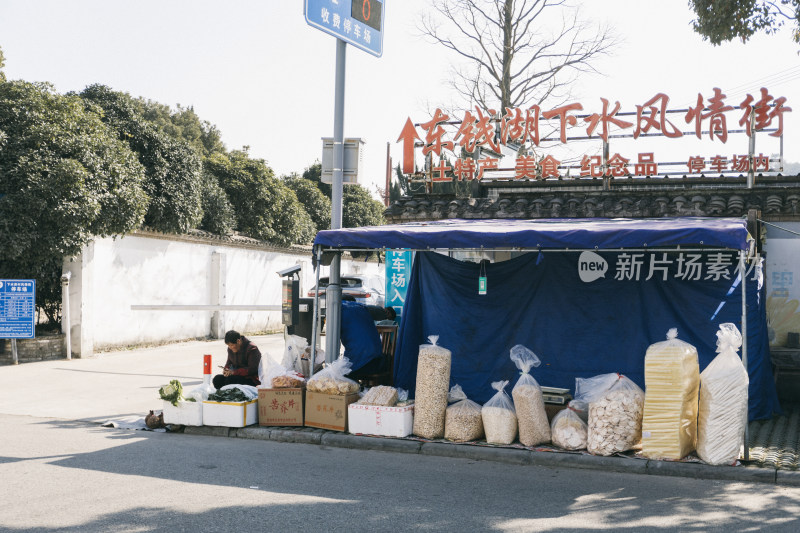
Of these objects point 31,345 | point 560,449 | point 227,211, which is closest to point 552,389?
point 560,449

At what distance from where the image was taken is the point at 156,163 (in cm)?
1864

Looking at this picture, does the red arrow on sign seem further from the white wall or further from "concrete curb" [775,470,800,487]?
"concrete curb" [775,470,800,487]

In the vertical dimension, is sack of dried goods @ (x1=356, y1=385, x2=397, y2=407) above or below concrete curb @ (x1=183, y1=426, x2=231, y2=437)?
above

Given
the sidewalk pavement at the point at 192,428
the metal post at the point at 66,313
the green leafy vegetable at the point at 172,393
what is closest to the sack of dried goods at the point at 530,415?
the sidewalk pavement at the point at 192,428

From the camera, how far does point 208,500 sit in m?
5.93

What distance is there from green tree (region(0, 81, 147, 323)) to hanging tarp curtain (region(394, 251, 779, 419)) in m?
8.13

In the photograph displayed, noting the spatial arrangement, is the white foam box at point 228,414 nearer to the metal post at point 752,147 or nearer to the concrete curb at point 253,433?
the concrete curb at point 253,433

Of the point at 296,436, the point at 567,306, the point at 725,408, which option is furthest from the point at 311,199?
the point at 725,408

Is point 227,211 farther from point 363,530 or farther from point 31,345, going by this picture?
point 363,530

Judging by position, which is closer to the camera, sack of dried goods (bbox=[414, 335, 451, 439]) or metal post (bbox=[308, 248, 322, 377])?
sack of dried goods (bbox=[414, 335, 451, 439])

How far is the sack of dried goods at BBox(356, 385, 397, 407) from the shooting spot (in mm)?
8477

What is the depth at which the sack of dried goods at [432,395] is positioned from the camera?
8273mm

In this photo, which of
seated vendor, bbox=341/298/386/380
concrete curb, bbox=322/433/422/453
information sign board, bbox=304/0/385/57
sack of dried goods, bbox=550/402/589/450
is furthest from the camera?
seated vendor, bbox=341/298/386/380

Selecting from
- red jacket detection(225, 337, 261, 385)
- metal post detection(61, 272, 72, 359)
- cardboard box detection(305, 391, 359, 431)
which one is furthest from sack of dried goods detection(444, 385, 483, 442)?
metal post detection(61, 272, 72, 359)
